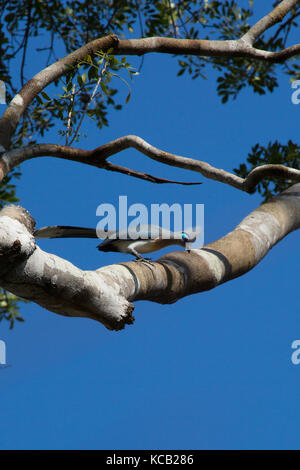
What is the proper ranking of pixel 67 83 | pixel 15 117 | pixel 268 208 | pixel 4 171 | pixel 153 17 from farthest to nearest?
pixel 153 17, pixel 268 208, pixel 67 83, pixel 15 117, pixel 4 171

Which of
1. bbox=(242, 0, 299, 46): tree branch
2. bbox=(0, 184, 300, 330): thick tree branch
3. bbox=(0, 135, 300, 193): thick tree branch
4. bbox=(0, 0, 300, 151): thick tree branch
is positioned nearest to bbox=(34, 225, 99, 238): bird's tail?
bbox=(0, 184, 300, 330): thick tree branch

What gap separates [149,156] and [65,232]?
0.88m

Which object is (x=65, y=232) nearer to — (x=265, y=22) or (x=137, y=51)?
(x=137, y=51)

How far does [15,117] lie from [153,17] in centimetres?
478

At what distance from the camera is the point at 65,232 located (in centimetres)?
346

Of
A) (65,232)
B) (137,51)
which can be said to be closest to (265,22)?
(137,51)

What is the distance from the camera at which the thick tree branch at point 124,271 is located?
250 centimetres

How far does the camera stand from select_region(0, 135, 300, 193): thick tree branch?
3.67 meters

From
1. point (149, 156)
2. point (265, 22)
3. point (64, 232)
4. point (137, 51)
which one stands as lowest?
point (64, 232)

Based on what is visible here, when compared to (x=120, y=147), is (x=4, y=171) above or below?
below

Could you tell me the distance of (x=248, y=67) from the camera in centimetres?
828
